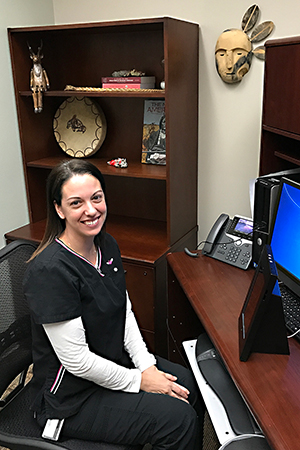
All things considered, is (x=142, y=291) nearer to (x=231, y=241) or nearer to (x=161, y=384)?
(x=231, y=241)

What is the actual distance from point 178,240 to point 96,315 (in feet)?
3.23

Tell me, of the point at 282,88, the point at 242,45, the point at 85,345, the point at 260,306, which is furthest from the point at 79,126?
the point at 260,306

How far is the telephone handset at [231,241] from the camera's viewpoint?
70.3 inches

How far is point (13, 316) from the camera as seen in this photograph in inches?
54.8

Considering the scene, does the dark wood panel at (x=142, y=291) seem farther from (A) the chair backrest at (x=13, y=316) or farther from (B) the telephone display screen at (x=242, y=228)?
(A) the chair backrest at (x=13, y=316)

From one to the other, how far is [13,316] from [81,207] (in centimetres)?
42

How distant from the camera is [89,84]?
246 centimetres

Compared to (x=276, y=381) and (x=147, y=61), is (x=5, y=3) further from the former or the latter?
(x=276, y=381)

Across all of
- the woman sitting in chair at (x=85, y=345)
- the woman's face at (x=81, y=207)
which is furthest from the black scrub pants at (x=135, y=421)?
the woman's face at (x=81, y=207)

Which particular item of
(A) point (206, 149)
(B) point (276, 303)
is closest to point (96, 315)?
(B) point (276, 303)

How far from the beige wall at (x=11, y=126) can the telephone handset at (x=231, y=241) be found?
1180mm

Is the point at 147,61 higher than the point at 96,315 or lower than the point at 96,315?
higher

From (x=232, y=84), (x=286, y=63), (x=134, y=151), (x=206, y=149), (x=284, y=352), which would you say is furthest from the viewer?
(x=134, y=151)

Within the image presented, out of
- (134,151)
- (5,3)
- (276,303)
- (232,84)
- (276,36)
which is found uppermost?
(5,3)
